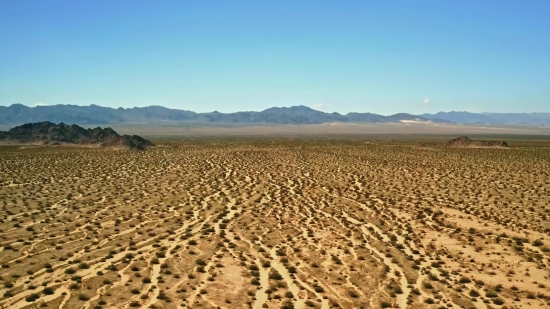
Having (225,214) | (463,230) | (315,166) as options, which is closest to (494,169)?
(315,166)

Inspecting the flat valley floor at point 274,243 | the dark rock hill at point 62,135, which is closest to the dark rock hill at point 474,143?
the flat valley floor at point 274,243

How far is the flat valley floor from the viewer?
39.9 ft

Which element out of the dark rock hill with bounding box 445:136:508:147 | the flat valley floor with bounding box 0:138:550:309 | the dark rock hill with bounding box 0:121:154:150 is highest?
the dark rock hill with bounding box 0:121:154:150

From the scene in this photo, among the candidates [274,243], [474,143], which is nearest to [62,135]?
[474,143]

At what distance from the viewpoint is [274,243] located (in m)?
17.3

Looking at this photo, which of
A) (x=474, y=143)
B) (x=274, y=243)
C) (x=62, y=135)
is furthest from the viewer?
(x=62, y=135)

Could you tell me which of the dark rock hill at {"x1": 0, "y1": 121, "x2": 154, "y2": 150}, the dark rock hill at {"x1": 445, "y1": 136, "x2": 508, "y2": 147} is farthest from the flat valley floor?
the dark rock hill at {"x1": 0, "y1": 121, "x2": 154, "y2": 150}

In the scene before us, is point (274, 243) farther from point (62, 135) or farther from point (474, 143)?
point (62, 135)

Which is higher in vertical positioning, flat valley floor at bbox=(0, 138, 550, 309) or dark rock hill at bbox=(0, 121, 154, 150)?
dark rock hill at bbox=(0, 121, 154, 150)

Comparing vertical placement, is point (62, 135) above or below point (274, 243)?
above

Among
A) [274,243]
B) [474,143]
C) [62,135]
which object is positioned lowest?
[274,243]

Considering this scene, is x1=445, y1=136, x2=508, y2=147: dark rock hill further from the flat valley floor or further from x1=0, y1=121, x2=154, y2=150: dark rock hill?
x1=0, y1=121, x2=154, y2=150: dark rock hill

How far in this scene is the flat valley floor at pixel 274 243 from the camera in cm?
1217

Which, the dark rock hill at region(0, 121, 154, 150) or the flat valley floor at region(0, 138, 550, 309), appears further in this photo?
the dark rock hill at region(0, 121, 154, 150)
